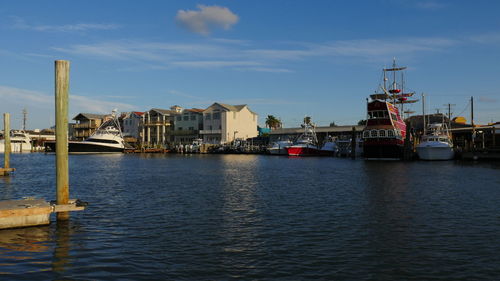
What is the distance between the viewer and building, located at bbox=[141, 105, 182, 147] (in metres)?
137

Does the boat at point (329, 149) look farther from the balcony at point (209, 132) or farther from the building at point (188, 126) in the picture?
the building at point (188, 126)

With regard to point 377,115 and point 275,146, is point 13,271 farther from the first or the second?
point 275,146

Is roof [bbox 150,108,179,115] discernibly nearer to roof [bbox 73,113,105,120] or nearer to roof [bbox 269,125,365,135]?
roof [bbox 73,113,105,120]

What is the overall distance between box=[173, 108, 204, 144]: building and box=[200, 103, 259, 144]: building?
3.85 meters

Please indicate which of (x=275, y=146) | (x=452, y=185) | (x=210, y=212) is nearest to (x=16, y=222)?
(x=210, y=212)

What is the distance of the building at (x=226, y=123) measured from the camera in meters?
124

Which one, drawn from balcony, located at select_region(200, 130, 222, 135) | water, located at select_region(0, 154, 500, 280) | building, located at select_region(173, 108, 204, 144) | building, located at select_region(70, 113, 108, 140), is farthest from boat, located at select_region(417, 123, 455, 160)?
building, located at select_region(70, 113, 108, 140)

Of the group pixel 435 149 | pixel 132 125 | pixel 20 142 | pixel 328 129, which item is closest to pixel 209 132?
pixel 132 125

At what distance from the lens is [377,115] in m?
72.9

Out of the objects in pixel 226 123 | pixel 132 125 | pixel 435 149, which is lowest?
pixel 435 149

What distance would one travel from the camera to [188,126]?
439ft

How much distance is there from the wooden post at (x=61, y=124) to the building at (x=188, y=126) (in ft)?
379

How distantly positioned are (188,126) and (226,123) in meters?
16.7

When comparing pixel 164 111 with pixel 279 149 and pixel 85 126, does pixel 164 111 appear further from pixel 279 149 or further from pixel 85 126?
pixel 279 149
